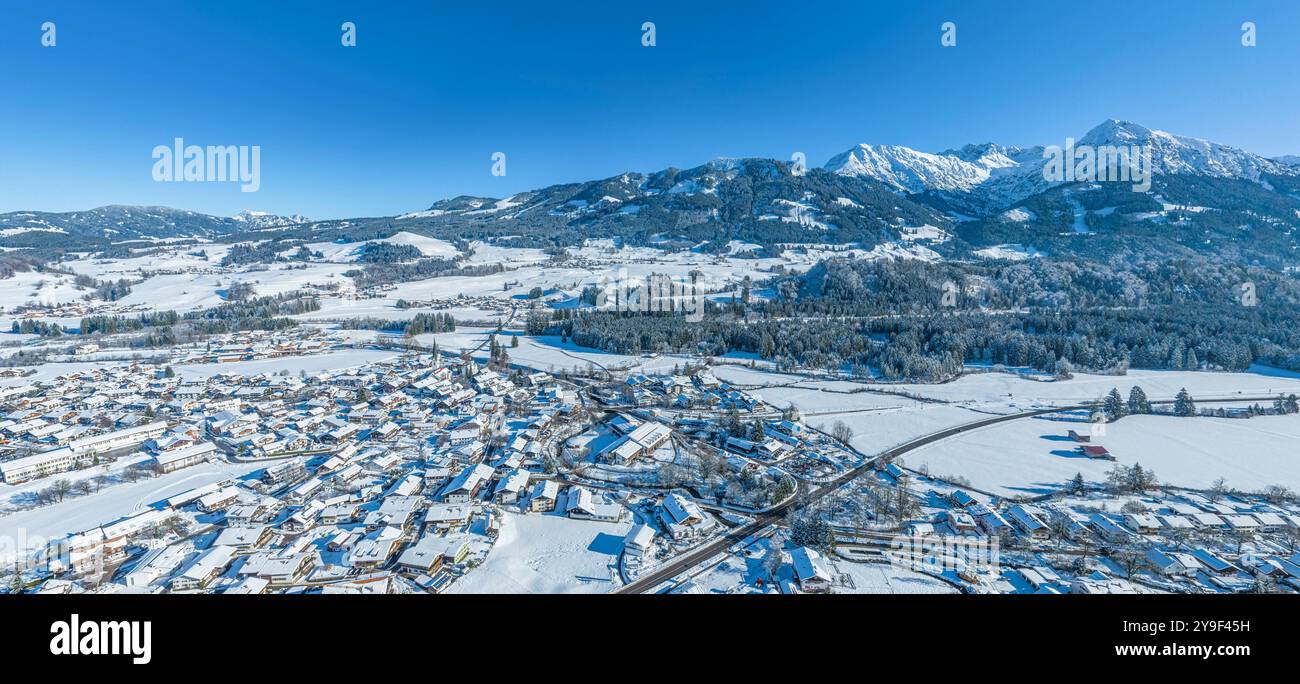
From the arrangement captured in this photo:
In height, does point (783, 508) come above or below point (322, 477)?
below

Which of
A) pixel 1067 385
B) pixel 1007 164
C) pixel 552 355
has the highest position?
pixel 1007 164

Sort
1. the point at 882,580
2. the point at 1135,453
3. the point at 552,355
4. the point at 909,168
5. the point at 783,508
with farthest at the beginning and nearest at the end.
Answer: the point at 909,168 < the point at 552,355 < the point at 1135,453 < the point at 783,508 < the point at 882,580

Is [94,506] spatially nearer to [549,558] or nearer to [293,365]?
[549,558]

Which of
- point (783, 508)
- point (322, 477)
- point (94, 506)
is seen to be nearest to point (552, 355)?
point (322, 477)

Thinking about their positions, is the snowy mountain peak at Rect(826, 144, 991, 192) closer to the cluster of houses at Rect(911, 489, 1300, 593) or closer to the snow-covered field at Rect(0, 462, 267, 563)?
the cluster of houses at Rect(911, 489, 1300, 593)

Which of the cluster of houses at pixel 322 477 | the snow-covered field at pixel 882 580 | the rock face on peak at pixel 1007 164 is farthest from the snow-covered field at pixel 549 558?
the rock face on peak at pixel 1007 164

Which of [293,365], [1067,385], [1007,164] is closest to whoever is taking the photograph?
[1067,385]

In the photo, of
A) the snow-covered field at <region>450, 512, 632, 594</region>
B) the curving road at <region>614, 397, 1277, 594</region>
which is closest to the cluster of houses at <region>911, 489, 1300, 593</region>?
the curving road at <region>614, 397, 1277, 594</region>
